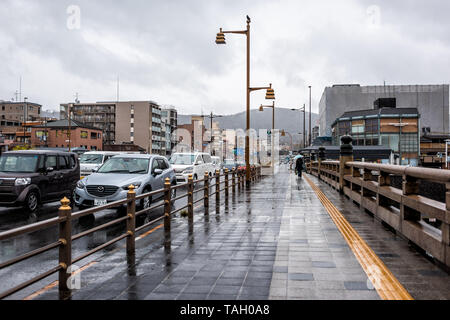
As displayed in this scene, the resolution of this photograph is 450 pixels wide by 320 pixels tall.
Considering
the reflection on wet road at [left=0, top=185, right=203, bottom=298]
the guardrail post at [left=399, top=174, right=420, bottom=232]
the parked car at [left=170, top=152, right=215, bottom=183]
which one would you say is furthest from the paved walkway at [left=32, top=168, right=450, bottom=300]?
the parked car at [left=170, top=152, right=215, bottom=183]

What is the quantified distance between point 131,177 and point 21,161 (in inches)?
148

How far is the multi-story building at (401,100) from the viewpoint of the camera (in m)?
96.3

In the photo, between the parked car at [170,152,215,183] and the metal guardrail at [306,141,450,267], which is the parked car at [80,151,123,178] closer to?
the parked car at [170,152,215,183]

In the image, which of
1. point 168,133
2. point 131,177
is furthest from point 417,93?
point 131,177

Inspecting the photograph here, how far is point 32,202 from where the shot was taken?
11766 mm

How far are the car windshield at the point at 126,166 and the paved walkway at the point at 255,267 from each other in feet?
12.4

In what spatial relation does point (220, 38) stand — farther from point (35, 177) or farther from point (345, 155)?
point (35, 177)

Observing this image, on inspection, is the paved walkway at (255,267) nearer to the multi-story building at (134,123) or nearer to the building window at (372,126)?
the building window at (372,126)

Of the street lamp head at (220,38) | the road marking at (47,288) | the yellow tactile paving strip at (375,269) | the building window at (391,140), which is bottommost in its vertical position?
the road marking at (47,288)

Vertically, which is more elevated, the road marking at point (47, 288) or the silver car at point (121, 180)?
the silver car at point (121, 180)

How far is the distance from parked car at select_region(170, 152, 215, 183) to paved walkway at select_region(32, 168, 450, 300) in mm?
14421

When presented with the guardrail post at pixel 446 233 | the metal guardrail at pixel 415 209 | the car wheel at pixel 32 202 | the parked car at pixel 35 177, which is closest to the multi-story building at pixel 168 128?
the parked car at pixel 35 177
